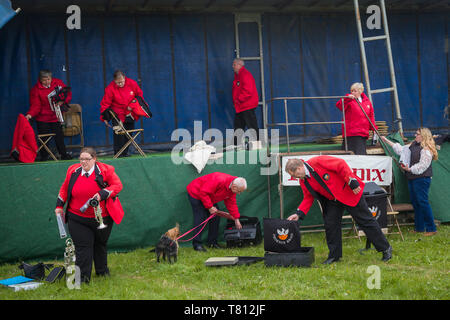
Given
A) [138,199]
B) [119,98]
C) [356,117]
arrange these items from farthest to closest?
[119,98] → [356,117] → [138,199]

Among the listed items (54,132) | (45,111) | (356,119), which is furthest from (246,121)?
(45,111)

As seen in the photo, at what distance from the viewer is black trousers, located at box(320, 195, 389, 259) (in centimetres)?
706

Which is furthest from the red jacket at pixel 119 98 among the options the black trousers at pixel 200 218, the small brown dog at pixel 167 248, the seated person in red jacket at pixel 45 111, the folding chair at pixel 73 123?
the small brown dog at pixel 167 248

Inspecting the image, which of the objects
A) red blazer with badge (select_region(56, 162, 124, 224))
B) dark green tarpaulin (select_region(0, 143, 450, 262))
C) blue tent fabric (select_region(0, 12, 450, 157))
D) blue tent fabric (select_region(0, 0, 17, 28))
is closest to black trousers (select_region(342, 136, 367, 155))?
dark green tarpaulin (select_region(0, 143, 450, 262))

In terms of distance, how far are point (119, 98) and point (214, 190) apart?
2.83m

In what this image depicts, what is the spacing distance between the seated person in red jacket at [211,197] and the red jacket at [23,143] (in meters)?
2.93

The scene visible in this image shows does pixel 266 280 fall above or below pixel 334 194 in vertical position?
below

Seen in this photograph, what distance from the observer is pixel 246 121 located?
1105 centimetres

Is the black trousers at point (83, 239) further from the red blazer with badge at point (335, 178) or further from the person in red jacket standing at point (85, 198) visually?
the red blazer with badge at point (335, 178)

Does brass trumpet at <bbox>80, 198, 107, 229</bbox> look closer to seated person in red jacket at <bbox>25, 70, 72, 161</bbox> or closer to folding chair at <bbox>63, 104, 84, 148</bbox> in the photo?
seated person in red jacket at <bbox>25, 70, 72, 161</bbox>

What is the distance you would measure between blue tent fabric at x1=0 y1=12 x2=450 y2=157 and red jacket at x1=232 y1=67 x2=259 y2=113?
0.87 m

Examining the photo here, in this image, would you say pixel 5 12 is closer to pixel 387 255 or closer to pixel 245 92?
pixel 245 92

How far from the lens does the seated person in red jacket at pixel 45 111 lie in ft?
32.9
